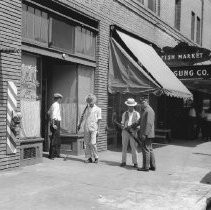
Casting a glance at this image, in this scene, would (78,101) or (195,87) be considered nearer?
(78,101)

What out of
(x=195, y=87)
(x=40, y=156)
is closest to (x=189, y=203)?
(x=40, y=156)

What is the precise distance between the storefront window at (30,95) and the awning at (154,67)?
13.7 ft

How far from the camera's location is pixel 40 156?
10594 mm

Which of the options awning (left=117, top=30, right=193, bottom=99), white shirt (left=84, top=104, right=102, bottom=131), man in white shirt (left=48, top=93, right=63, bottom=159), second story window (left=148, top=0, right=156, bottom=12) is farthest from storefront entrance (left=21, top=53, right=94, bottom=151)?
second story window (left=148, top=0, right=156, bottom=12)

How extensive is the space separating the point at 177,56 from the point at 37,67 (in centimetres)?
848

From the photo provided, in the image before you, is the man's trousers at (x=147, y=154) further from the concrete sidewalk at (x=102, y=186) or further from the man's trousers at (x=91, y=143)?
the man's trousers at (x=91, y=143)

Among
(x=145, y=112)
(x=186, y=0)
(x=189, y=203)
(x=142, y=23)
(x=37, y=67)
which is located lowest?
(x=189, y=203)

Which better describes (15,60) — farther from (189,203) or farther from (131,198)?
(189,203)

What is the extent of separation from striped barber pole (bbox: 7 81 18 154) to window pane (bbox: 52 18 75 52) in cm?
242

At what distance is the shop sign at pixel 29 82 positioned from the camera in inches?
402

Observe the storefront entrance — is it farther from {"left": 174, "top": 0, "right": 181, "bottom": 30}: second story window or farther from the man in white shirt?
{"left": 174, "top": 0, "right": 181, "bottom": 30}: second story window

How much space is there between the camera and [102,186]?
826 cm

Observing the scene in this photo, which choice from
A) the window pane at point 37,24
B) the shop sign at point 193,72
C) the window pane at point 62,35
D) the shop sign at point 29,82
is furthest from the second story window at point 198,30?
the shop sign at point 29,82

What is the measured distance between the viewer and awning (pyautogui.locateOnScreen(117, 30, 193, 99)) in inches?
538
